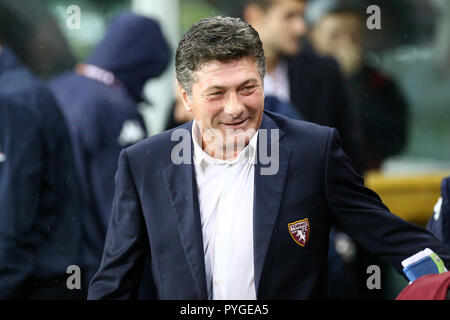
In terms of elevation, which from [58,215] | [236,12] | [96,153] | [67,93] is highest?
[236,12]

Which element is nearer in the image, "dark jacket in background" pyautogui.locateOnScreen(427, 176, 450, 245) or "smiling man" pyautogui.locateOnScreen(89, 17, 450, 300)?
"smiling man" pyautogui.locateOnScreen(89, 17, 450, 300)

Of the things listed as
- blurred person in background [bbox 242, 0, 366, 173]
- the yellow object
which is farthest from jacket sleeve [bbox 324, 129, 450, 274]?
the yellow object

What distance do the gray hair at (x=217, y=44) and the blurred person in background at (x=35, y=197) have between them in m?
1.33

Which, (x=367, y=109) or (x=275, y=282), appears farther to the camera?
(x=367, y=109)

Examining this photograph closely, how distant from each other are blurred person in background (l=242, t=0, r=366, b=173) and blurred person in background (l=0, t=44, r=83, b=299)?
1.24 metres

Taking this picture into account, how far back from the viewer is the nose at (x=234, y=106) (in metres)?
2.32

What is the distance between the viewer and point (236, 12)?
183 inches

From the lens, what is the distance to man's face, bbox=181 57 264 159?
2.32m

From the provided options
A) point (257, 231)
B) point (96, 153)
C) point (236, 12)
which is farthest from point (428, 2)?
point (257, 231)

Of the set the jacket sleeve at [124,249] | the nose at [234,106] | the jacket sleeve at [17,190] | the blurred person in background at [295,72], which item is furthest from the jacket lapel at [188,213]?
the blurred person in background at [295,72]

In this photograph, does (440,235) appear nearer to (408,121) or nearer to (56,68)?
(408,121)

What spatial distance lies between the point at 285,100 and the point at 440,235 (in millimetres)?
1529

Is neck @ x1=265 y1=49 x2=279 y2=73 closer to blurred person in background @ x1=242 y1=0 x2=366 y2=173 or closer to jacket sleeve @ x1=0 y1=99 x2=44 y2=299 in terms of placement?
blurred person in background @ x1=242 y1=0 x2=366 y2=173

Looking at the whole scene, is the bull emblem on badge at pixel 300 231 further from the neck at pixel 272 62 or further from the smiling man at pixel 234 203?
the neck at pixel 272 62
